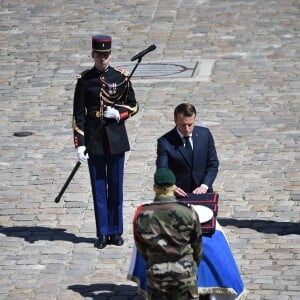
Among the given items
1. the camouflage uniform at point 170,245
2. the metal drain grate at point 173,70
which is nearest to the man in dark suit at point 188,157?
the camouflage uniform at point 170,245

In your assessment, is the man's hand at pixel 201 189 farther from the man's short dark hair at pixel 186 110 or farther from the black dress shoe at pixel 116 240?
the black dress shoe at pixel 116 240

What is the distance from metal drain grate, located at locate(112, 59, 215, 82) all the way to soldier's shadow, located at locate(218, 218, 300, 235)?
5.63m

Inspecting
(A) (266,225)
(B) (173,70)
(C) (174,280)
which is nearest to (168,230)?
(C) (174,280)

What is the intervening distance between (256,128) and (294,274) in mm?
4831

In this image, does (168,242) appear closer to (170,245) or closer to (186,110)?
(170,245)

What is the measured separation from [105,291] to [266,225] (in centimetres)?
229

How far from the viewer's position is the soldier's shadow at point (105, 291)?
385 inches

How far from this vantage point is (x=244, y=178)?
12891 millimetres

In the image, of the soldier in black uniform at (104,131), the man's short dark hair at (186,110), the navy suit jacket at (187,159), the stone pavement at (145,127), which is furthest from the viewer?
the soldier in black uniform at (104,131)

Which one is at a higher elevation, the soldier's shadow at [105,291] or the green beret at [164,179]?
the green beret at [164,179]

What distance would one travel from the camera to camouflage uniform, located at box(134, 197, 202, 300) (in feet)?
25.4

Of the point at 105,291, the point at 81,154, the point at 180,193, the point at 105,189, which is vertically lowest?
the point at 105,291

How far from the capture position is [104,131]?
10.9m

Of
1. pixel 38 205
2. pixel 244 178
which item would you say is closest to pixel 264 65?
pixel 244 178
